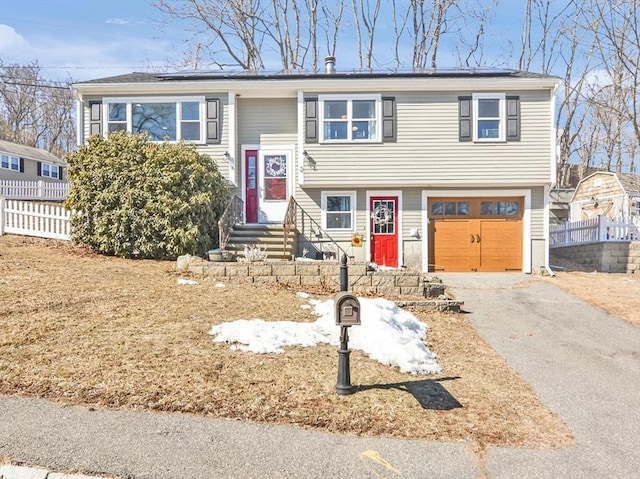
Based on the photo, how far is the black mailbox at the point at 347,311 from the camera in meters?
4.36

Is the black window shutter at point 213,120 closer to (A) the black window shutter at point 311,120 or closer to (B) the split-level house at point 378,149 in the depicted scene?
(B) the split-level house at point 378,149

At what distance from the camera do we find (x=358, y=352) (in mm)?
5777

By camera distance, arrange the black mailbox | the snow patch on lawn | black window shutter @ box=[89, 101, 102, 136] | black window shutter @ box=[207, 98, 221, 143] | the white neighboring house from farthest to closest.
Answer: the white neighboring house → black window shutter @ box=[89, 101, 102, 136] → black window shutter @ box=[207, 98, 221, 143] → the snow patch on lawn → the black mailbox

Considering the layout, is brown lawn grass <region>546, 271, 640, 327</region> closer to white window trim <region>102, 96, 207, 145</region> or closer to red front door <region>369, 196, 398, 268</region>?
red front door <region>369, 196, 398, 268</region>

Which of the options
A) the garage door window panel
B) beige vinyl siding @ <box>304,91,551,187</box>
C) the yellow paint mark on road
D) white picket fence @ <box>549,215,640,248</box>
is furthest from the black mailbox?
white picket fence @ <box>549,215,640,248</box>

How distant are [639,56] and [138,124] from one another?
21.6 meters

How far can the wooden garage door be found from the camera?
1417 centimetres

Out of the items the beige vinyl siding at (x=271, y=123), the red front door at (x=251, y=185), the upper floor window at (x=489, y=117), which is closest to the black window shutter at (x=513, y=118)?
the upper floor window at (x=489, y=117)

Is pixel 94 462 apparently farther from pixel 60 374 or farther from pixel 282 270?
pixel 282 270

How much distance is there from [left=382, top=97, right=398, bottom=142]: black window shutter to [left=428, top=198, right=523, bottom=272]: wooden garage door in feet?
7.75

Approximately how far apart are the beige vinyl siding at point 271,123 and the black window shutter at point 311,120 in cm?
78

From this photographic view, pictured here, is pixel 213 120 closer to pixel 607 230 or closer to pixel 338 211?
pixel 338 211

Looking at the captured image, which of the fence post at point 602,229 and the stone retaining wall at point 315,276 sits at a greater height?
the fence post at point 602,229

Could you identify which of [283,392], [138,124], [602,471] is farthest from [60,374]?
[138,124]
